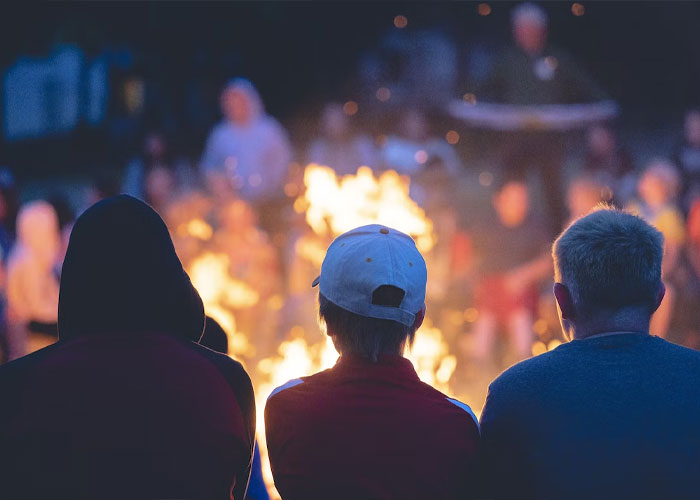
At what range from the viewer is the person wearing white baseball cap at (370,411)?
2.27 m

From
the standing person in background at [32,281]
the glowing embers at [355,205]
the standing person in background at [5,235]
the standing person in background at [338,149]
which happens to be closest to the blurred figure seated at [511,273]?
the glowing embers at [355,205]

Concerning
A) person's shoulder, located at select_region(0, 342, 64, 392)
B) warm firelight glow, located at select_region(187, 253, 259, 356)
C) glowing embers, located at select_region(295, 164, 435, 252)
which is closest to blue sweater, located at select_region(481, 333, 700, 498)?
person's shoulder, located at select_region(0, 342, 64, 392)

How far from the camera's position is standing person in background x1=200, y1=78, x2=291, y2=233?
9023mm

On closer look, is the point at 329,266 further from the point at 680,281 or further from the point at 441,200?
the point at 441,200

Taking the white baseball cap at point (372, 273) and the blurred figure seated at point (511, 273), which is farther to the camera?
the blurred figure seated at point (511, 273)

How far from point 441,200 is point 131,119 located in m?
4.78

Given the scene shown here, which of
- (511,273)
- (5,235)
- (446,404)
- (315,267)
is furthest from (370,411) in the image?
(5,235)

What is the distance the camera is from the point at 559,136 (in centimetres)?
951

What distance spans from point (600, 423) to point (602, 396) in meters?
0.07

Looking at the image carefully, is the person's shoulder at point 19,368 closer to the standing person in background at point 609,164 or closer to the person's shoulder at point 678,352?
the person's shoulder at point 678,352

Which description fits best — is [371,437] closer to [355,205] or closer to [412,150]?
[355,205]

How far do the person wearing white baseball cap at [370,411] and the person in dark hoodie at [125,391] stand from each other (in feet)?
0.53

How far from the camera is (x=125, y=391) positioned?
7.26 ft

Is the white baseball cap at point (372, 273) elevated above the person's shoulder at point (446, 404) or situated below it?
above
